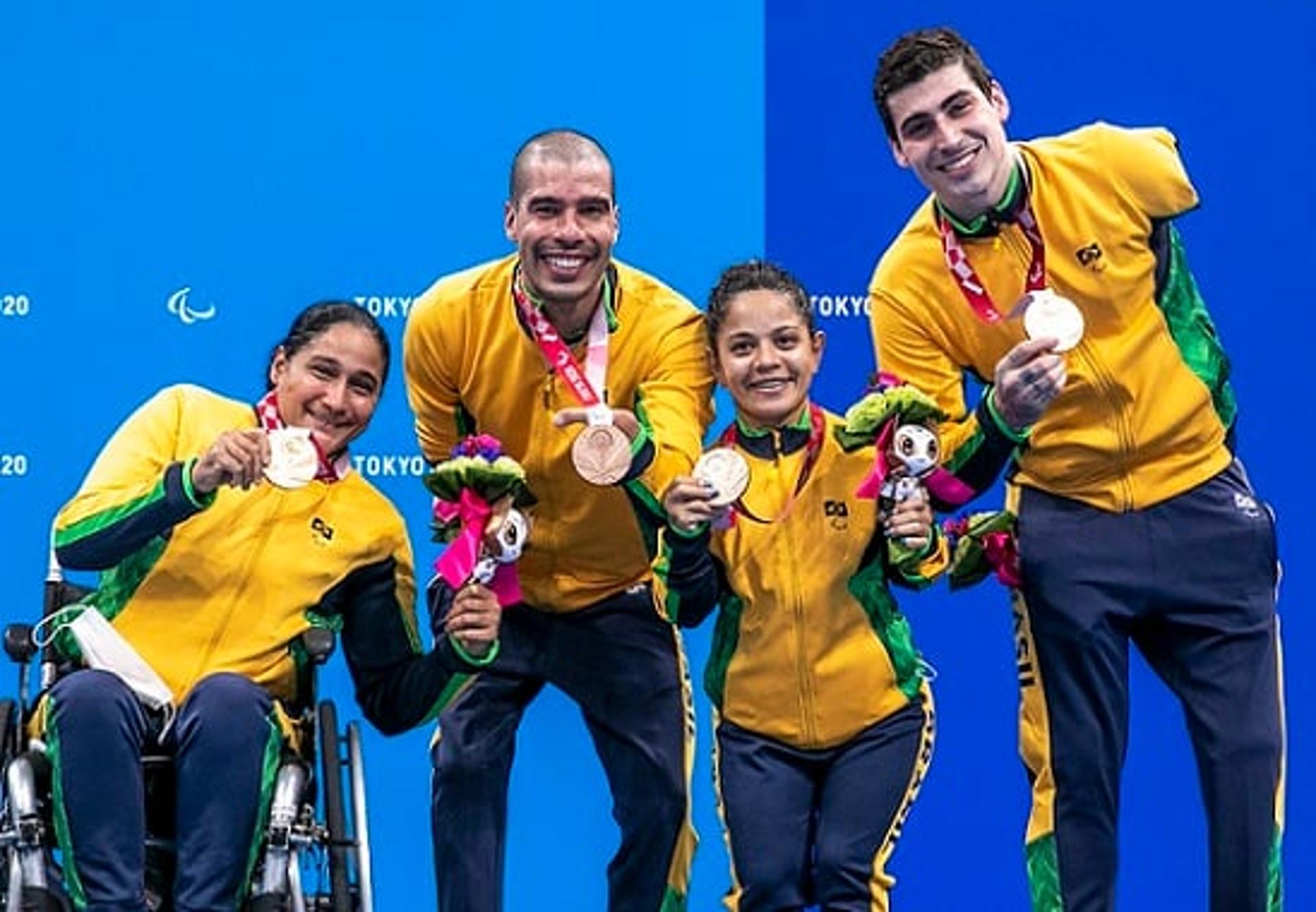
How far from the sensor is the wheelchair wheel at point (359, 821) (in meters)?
4.43

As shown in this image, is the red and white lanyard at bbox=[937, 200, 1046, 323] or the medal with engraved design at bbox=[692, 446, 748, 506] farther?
the red and white lanyard at bbox=[937, 200, 1046, 323]

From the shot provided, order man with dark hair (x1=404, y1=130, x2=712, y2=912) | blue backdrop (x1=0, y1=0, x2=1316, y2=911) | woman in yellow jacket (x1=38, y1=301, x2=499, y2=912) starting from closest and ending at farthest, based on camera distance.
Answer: woman in yellow jacket (x1=38, y1=301, x2=499, y2=912) → man with dark hair (x1=404, y1=130, x2=712, y2=912) → blue backdrop (x1=0, y1=0, x2=1316, y2=911)

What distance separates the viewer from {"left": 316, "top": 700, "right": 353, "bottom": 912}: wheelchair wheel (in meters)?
4.45

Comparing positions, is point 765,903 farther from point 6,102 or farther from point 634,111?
point 6,102

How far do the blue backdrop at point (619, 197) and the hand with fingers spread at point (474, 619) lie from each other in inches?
61.2

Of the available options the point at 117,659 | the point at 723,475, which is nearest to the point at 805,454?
the point at 723,475

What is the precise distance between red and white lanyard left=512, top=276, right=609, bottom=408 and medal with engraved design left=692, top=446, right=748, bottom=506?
281 mm

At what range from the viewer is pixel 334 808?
453 cm

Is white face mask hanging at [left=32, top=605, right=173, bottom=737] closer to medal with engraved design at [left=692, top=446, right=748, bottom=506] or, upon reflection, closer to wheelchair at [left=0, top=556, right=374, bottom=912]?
wheelchair at [left=0, top=556, right=374, bottom=912]

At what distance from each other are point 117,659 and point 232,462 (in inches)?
17.3

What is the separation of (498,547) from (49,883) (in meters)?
0.97

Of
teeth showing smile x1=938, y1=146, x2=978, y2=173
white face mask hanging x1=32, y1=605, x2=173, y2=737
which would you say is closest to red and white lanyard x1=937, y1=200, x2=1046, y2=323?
teeth showing smile x1=938, y1=146, x2=978, y2=173

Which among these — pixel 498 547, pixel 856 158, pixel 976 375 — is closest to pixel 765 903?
pixel 498 547

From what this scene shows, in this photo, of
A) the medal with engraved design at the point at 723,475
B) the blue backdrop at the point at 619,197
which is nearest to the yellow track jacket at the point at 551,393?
the medal with engraved design at the point at 723,475
